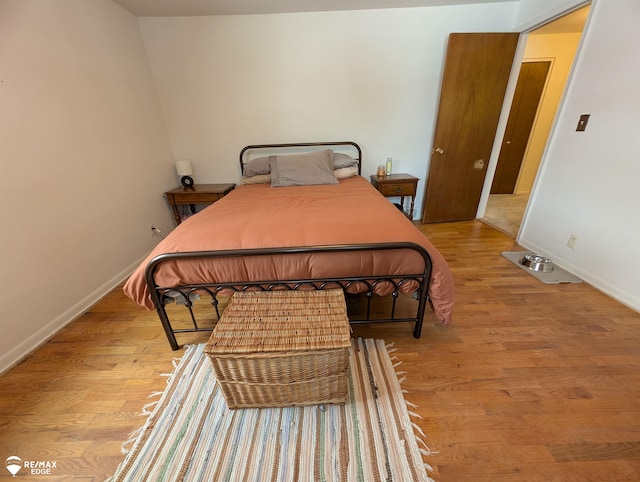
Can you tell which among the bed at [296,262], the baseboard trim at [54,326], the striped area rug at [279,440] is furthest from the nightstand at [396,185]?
the baseboard trim at [54,326]

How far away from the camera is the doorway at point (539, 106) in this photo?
129 inches

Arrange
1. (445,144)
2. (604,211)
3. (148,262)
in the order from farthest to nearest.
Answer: (445,144)
(604,211)
(148,262)

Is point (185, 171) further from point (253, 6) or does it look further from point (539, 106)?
point (539, 106)

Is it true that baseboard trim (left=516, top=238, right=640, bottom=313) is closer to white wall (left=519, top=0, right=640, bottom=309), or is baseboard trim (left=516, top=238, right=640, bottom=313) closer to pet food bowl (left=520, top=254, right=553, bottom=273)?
white wall (left=519, top=0, right=640, bottom=309)

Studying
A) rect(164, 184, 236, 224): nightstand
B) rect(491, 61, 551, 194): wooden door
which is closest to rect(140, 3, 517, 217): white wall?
rect(164, 184, 236, 224): nightstand

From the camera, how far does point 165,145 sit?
299 cm

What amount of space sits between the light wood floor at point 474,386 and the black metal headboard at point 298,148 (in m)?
2.04

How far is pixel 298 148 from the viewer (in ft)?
10.4

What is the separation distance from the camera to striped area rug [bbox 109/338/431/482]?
0.99 meters

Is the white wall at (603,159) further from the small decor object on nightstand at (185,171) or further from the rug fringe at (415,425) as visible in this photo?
the small decor object on nightstand at (185,171)

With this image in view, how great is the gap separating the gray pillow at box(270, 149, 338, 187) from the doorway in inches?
90.6

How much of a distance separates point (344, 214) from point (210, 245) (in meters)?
0.87

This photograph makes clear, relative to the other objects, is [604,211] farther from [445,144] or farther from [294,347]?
[294,347]

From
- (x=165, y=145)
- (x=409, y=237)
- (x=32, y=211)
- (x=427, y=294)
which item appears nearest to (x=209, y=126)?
(x=165, y=145)
